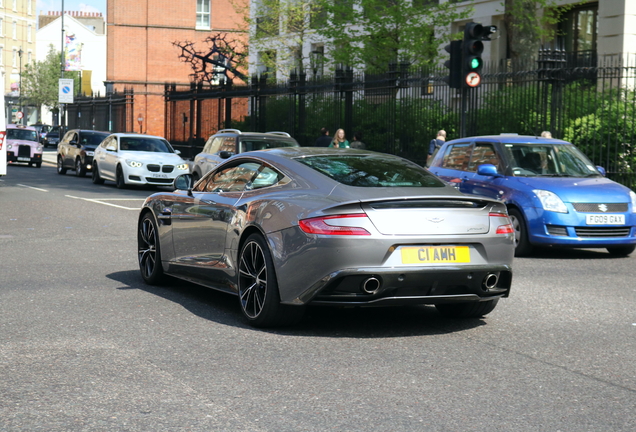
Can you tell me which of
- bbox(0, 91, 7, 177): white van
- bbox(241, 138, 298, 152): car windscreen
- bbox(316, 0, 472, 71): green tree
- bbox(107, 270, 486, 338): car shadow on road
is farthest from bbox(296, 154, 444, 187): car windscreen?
bbox(316, 0, 472, 71): green tree

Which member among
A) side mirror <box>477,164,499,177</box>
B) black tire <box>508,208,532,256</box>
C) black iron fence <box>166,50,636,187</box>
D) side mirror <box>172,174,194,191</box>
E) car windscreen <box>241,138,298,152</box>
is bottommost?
black tire <box>508,208,532,256</box>

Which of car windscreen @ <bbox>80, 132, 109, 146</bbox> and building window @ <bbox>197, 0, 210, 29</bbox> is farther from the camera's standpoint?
building window @ <bbox>197, 0, 210, 29</bbox>

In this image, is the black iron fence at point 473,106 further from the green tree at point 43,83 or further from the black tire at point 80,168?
the green tree at point 43,83

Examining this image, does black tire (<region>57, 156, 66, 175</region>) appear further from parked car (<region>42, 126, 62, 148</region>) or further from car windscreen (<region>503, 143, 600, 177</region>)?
parked car (<region>42, 126, 62, 148</region>)

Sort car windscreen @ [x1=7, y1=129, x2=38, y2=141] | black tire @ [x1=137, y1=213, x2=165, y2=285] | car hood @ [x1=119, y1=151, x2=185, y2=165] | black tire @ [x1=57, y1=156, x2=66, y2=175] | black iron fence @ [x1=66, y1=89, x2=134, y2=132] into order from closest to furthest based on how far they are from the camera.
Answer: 1. black tire @ [x1=137, y1=213, x2=165, y2=285]
2. car hood @ [x1=119, y1=151, x2=185, y2=165]
3. black tire @ [x1=57, y1=156, x2=66, y2=175]
4. car windscreen @ [x1=7, y1=129, x2=38, y2=141]
5. black iron fence @ [x1=66, y1=89, x2=134, y2=132]

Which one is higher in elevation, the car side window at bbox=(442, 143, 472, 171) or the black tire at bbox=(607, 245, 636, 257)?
the car side window at bbox=(442, 143, 472, 171)

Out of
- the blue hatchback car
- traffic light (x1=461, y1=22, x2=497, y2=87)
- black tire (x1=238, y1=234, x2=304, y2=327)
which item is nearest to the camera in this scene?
black tire (x1=238, y1=234, x2=304, y2=327)

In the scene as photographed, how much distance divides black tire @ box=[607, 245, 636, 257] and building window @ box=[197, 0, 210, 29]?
53025mm

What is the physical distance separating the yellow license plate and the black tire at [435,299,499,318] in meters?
0.83

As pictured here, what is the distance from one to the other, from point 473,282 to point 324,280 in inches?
42.6

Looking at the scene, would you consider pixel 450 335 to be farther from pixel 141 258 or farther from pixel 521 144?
pixel 521 144

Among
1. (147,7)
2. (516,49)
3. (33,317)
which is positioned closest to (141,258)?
(33,317)

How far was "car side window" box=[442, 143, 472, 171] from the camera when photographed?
1369 centimetres

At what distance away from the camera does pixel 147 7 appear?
6106cm
